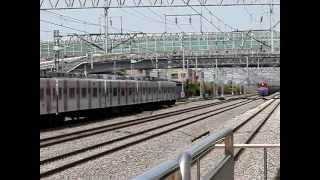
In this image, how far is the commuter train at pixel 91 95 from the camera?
31406 mm

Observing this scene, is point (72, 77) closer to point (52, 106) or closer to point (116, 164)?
point (52, 106)

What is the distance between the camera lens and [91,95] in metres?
38.7

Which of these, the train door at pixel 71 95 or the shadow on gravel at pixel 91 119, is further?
the train door at pixel 71 95

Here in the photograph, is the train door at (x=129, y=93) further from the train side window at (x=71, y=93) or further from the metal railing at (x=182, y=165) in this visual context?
the metal railing at (x=182, y=165)

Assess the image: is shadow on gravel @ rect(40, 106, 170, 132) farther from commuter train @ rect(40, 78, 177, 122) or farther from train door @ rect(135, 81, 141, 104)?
train door @ rect(135, 81, 141, 104)

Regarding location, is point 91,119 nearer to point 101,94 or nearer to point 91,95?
point 101,94

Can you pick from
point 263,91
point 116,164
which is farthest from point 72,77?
point 263,91

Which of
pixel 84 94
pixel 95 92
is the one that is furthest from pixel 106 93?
pixel 84 94

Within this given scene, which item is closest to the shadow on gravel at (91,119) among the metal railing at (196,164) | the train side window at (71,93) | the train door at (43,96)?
the train door at (43,96)
